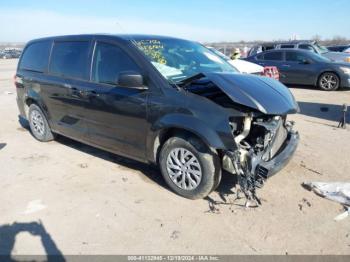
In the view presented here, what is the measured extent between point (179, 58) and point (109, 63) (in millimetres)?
938

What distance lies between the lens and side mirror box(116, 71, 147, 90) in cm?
401

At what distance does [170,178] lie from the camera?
4.22 meters

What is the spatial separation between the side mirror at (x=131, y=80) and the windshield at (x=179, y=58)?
0.28 meters

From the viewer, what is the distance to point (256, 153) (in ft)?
12.4

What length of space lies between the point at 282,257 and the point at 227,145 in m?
1.17

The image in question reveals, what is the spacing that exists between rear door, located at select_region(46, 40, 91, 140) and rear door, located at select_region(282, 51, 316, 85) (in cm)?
985

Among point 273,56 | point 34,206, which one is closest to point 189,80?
point 34,206

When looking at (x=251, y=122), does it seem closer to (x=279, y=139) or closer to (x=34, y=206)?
(x=279, y=139)

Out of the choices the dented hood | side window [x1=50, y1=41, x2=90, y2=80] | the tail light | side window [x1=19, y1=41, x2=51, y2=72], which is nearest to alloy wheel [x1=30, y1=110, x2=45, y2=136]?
side window [x1=19, y1=41, x2=51, y2=72]

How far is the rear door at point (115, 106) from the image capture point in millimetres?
4309

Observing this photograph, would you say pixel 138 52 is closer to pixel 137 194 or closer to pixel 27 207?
pixel 137 194

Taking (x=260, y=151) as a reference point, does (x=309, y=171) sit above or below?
below

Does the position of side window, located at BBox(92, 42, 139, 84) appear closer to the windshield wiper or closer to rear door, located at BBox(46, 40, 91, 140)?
rear door, located at BBox(46, 40, 91, 140)

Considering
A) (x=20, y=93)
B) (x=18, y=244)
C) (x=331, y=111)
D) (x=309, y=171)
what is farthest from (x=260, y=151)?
(x=331, y=111)
